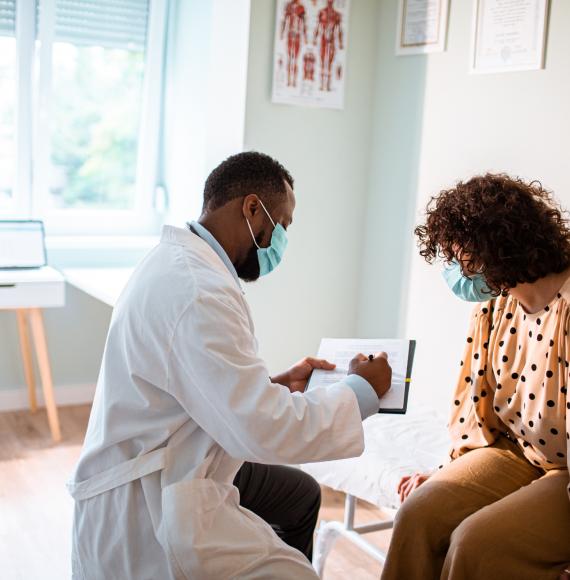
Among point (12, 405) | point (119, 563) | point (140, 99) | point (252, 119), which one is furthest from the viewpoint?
point (140, 99)

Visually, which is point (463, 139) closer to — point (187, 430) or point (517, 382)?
point (517, 382)

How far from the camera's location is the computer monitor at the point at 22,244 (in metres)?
3.59

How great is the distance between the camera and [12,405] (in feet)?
12.8

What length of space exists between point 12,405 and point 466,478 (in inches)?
107

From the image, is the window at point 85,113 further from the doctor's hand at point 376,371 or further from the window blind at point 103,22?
the doctor's hand at point 376,371

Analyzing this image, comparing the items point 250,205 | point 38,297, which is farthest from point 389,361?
point 38,297

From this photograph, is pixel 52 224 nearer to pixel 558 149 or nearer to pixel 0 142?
pixel 0 142

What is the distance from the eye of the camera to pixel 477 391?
1903 millimetres

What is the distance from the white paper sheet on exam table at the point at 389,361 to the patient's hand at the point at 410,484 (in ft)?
1.28

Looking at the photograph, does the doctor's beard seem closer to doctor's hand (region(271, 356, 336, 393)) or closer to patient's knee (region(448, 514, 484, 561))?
doctor's hand (region(271, 356, 336, 393))

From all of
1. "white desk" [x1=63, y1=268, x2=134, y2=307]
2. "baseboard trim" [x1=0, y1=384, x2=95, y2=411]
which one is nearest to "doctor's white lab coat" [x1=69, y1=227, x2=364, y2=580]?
"white desk" [x1=63, y1=268, x2=134, y2=307]

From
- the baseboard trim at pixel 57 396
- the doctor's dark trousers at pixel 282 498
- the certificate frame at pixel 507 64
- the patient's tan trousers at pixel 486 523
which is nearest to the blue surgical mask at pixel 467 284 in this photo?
the patient's tan trousers at pixel 486 523

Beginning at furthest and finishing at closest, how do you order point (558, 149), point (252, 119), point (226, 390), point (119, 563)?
point (252, 119), point (558, 149), point (119, 563), point (226, 390)

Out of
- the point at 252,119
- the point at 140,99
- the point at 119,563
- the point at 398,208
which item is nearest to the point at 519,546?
the point at 119,563
